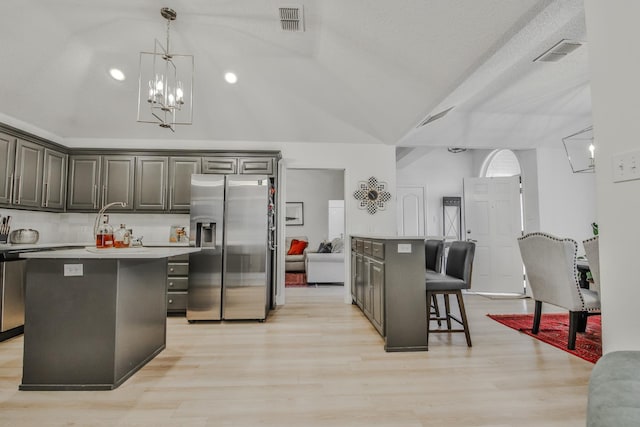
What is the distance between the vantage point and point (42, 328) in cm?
219

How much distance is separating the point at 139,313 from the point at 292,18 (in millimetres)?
2850

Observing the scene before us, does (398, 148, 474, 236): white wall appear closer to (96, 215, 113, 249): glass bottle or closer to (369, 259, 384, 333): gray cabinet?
(369, 259, 384, 333): gray cabinet

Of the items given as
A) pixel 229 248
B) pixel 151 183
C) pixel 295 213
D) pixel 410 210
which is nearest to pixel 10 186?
pixel 151 183

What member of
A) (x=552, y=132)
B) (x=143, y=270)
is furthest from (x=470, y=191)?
(x=143, y=270)

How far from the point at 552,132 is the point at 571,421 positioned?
4660mm

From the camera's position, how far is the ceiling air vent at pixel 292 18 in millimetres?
2900

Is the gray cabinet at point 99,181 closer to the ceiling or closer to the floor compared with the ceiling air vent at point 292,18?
closer to the floor

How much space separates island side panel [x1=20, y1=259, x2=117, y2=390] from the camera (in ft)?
7.15

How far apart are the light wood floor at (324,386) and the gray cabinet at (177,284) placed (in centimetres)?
72

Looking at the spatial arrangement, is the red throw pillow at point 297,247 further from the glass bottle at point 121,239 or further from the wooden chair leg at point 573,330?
the wooden chair leg at point 573,330

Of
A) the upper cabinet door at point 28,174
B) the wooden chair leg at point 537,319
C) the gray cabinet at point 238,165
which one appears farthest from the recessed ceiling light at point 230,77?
the wooden chair leg at point 537,319

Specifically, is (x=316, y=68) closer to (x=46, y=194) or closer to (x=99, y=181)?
(x=99, y=181)

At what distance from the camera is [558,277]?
3.03 m

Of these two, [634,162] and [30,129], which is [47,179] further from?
[634,162]
